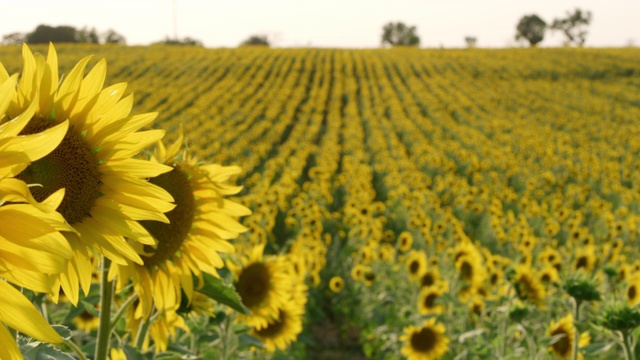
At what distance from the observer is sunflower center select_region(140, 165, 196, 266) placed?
4.36 feet

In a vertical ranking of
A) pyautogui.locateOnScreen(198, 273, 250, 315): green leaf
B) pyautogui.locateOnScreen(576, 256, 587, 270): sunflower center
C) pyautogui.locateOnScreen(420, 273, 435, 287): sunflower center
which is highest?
pyautogui.locateOnScreen(198, 273, 250, 315): green leaf

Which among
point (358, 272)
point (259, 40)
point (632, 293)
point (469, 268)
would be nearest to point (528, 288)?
point (632, 293)

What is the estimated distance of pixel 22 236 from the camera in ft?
2.23

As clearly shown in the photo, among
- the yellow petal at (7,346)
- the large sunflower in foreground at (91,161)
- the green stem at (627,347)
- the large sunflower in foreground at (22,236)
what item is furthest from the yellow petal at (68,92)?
the green stem at (627,347)

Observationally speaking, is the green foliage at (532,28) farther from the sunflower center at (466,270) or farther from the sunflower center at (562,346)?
the sunflower center at (562,346)

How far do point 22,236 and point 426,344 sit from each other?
384 cm

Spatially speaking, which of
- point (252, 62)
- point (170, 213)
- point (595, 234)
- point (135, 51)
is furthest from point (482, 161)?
point (135, 51)

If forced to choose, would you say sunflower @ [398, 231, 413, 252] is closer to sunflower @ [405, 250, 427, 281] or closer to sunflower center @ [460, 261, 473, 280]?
sunflower @ [405, 250, 427, 281]

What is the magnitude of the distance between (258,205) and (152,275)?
7.98 metres

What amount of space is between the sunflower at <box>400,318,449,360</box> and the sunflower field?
1 cm

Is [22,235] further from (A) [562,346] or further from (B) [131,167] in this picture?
(A) [562,346]

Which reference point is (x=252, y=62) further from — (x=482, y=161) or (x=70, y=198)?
(x=70, y=198)


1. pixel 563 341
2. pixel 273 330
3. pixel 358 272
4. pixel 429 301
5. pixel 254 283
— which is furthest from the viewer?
pixel 358 272

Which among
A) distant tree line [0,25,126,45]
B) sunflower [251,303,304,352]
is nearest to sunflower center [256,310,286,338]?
sunflower [251,303,304,352]
